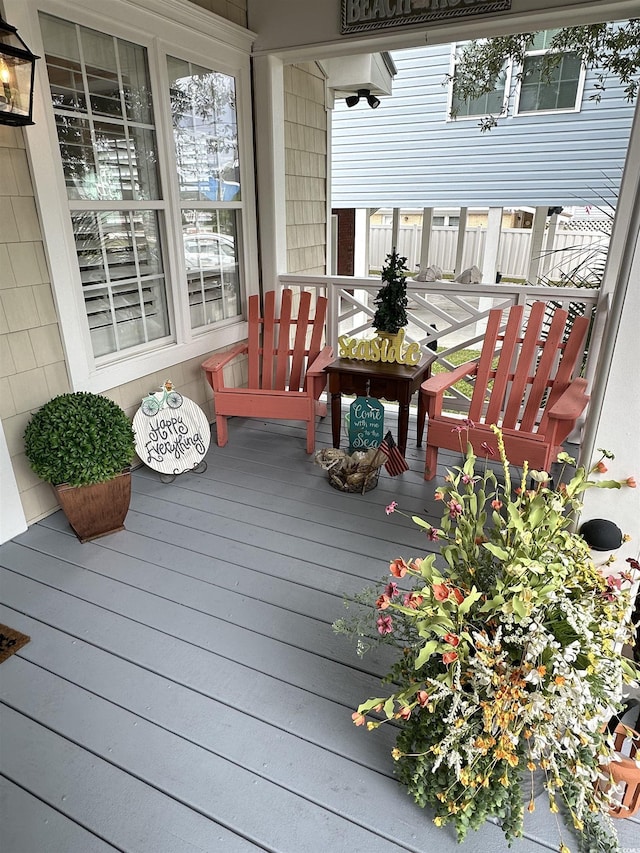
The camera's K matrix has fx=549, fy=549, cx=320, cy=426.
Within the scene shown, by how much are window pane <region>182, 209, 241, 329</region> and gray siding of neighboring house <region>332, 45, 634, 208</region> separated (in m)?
4.42

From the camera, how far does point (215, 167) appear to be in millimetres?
3734

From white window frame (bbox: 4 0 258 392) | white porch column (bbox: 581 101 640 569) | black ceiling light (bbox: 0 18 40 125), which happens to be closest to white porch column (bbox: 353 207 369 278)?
white window frame (bbox: 4 0 258 392)

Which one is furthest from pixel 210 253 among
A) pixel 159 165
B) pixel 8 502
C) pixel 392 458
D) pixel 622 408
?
pixel 622 408

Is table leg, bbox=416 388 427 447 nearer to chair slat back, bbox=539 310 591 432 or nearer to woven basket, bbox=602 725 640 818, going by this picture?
chair slat back, bbox=539 310 591 432

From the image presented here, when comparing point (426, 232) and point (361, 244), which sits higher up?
point (426, 232)

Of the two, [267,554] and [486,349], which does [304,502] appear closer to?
[267,554]

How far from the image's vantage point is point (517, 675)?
3.88ft

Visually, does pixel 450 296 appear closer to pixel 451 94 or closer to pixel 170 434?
pixel 170 434

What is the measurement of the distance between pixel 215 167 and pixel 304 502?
7.85 feet

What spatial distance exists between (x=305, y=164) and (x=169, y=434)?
282cm

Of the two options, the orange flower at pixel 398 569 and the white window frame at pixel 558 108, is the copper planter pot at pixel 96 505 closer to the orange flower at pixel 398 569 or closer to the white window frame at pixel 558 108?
the orange flower at pixel 398 569

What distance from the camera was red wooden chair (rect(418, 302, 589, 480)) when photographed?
2.80m

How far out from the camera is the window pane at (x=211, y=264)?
362 centimetres

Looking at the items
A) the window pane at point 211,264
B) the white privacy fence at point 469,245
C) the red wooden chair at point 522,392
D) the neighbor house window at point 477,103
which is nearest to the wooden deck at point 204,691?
the red wooden chair at point 522,392
